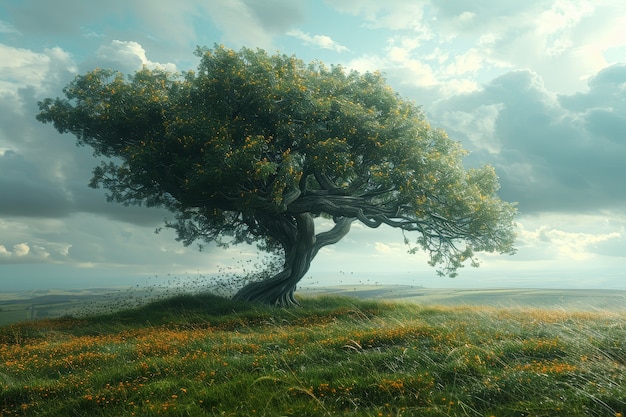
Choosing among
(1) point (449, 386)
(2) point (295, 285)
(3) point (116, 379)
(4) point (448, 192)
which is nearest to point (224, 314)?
(2) point (295, 285)

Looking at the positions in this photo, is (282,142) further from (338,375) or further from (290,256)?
(338,375)

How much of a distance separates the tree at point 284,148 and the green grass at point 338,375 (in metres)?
9.78

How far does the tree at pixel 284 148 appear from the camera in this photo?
23469mm

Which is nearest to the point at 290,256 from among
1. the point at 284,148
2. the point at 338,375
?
the point at 284,148

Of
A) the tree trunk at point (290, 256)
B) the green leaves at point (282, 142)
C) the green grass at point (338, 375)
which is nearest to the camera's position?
the green grass at point (338, 375)

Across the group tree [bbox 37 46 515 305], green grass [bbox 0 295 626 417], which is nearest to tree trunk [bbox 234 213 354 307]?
tree [bbox 37 46 515 305]

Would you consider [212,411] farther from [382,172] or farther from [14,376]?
[382,172]

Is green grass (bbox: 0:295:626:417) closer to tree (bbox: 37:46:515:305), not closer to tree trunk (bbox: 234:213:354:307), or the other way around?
tree (bbox: 37:46:515:305)

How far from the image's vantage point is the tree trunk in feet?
95.2

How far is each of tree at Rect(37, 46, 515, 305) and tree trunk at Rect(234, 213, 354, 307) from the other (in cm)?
9

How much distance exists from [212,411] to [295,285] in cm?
2181

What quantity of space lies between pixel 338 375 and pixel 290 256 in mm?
20608

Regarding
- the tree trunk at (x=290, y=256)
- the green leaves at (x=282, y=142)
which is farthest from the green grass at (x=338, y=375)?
the tree trunk at (x=290, y=256)

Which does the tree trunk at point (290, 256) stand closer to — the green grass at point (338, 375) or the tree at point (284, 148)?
the tree at point (284, 148)
